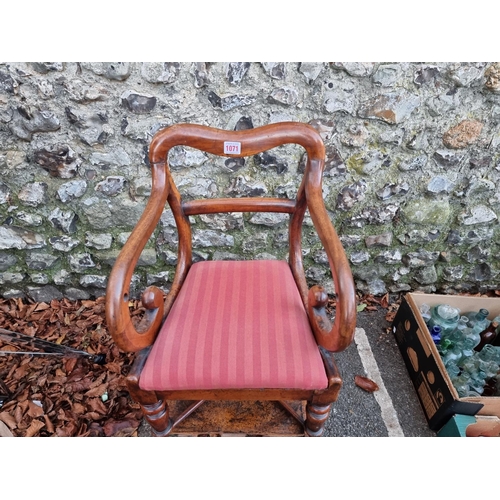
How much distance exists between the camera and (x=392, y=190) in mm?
1786

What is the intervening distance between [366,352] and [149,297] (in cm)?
137

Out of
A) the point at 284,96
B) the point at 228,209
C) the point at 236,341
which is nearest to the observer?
the point at 236,341

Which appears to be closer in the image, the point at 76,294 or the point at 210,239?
the point at 210,239

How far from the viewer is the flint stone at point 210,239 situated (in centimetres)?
188

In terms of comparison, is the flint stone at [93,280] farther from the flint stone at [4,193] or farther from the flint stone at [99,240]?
the flint stone at [4,193]

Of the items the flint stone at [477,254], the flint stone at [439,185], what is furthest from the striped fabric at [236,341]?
the flint stone at [477,254]

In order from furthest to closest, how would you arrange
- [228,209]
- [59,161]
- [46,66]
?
[59,161]
[46,66]
[228,209]

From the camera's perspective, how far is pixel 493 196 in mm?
1828

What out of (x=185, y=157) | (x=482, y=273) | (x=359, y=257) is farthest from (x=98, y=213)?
(x=482, y=273)

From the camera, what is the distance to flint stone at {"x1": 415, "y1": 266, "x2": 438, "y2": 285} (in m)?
2.08

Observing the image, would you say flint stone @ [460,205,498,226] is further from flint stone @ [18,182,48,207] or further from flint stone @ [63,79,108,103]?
flint stone @ [18,182,48,207]

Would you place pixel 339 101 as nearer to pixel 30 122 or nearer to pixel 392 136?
pixel 392 136

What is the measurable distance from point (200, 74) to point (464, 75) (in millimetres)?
1131

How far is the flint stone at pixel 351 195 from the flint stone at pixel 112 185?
3.60 feet
